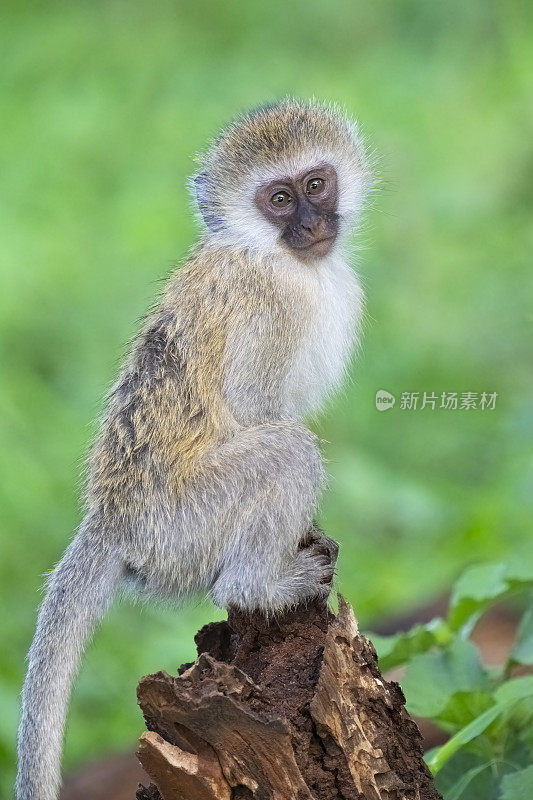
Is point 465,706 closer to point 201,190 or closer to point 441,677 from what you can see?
point 441,677

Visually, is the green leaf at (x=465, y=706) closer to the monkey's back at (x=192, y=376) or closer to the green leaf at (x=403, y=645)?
the green leaf at (x=403, y=645)

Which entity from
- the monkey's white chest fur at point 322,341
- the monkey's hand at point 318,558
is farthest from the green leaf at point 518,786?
the monkey's white chest fur at point 322,341

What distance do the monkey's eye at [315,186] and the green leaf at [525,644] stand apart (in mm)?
1888

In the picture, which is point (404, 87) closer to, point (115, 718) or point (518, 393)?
point (518, 393)

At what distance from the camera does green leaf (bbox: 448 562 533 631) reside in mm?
4156

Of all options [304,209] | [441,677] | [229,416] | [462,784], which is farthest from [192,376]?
[462,784]

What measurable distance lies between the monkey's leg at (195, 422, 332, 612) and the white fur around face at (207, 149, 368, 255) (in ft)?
3.02

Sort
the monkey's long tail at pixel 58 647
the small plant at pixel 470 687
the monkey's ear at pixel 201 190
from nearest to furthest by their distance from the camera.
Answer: the monkey's long tail at pixel 58 647, the small plant at pixel 470 687, the monkey's ear at pixel 201 190

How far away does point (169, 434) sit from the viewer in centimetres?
421

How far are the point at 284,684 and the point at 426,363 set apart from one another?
18.4 ft

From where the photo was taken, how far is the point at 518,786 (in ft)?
11.5

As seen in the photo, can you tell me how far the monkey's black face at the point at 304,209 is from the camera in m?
4.65

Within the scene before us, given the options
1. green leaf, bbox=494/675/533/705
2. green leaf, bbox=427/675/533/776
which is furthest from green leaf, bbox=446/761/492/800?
green leaf, bbox=494/675/533/705

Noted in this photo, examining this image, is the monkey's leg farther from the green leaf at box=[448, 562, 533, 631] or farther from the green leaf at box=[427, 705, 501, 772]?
the green leaf at box=[427, 705, 501, 772]
